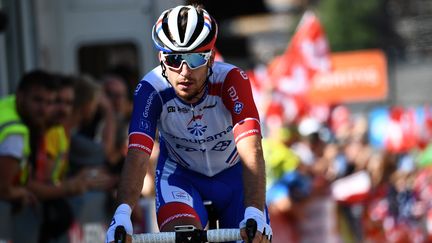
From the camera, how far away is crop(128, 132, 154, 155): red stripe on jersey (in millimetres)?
6906

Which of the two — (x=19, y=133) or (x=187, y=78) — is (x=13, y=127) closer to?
(x=19, y=133)

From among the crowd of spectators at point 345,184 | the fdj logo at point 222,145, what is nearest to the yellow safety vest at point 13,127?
the fdj logo at point 222,145

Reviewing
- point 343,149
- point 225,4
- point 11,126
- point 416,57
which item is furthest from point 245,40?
point 11,126

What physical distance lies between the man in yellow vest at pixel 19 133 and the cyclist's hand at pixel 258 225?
9.86 feet

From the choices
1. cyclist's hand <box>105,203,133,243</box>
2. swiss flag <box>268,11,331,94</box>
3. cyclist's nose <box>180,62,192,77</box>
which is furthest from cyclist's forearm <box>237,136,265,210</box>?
swiss flag <box>268,11,331,94</box>

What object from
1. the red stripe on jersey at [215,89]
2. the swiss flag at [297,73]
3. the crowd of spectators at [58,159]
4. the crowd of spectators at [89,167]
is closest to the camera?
the red stripe on jersey at [215,89]

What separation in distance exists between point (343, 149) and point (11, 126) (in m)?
8.16

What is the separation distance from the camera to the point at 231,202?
301 inches

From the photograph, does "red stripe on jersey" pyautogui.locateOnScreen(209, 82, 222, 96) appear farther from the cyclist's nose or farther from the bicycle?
the bicycle

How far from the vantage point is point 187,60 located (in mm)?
6812

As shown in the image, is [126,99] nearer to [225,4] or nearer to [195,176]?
[195,176]

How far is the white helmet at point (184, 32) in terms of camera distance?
680 centimetres

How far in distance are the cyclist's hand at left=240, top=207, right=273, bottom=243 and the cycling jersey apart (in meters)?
0.57

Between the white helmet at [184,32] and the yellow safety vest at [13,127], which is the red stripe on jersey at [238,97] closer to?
the white helmet at [184,32]
